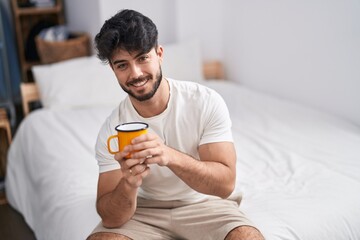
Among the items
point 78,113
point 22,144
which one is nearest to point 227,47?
point 78,113

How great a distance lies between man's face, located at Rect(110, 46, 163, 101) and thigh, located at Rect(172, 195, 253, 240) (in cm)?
40

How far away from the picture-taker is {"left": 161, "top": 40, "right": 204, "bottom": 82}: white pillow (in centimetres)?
258

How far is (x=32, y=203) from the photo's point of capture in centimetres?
206

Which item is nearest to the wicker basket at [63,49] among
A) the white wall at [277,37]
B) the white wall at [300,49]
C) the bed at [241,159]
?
the white wall at [277,37]

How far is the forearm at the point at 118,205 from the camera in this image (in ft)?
3.90

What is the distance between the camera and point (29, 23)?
3709 mm

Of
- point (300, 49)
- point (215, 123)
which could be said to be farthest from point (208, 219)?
point (300, 49)

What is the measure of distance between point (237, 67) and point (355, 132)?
1152mm

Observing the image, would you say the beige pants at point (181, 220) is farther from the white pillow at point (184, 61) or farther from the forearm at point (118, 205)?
the white pillow at point (184, 61)

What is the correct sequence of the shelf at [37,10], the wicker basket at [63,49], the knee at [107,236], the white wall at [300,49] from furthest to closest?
the shelf at [37,10] → the wicker basket at [63,49] → the white wall at [300,49] → the knee at [107,236]

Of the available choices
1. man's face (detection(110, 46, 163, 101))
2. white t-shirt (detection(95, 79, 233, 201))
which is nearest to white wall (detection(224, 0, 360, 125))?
white t-shirt (detection(95, 79, 233, 201))

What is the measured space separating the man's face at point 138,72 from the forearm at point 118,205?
0.26 m

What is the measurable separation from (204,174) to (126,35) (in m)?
0.44

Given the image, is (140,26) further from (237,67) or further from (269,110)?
(237,67)
